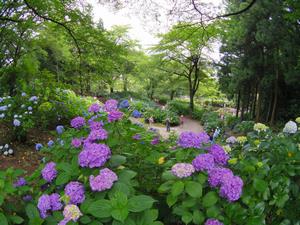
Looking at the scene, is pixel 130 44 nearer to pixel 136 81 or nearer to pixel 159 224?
pixel 136 81

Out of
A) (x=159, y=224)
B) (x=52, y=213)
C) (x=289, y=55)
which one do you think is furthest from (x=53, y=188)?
(x=289, y=55)

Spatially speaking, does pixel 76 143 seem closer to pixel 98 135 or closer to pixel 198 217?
pixel 98 135

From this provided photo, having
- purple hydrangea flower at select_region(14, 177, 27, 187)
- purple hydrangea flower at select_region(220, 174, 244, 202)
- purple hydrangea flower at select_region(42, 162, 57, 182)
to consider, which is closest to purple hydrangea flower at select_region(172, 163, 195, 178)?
purple hydrangea flower at select_region(220, 174, 244, 202)

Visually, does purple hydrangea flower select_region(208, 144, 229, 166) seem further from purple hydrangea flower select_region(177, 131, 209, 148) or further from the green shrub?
the green shrub

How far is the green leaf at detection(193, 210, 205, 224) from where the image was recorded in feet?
4.11

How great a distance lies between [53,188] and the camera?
153cm

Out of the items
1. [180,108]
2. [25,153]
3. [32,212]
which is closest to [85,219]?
[32,212]

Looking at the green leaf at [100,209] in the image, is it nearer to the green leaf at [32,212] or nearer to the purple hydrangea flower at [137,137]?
the green leaf at [32,212]

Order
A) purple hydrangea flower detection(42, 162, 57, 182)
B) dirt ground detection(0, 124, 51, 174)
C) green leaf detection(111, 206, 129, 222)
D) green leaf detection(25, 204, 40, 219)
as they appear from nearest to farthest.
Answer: green leaf detection(111, 206, 129, 222) → green leaf detection(25, 204, 40, 219) → purple hydrangea flower detection(42, 162, 57, 182) → dirt ground detection(0, 124, 51, 174)

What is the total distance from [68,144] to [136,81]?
30660mm

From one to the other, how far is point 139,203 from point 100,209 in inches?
6.3

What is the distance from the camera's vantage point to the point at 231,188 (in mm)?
1259

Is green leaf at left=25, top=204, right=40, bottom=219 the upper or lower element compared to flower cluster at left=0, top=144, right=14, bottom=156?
upper

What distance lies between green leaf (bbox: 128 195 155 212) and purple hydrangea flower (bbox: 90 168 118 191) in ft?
0.37
